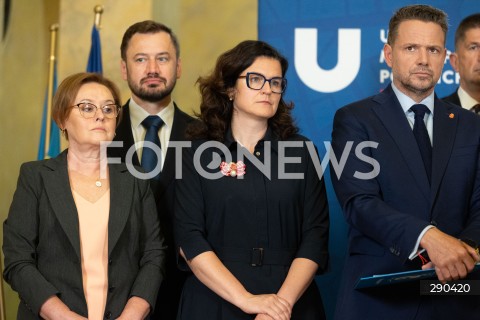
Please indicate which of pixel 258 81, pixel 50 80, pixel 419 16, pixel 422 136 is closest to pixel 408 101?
pixel 422 136

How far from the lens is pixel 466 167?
3.29 meters

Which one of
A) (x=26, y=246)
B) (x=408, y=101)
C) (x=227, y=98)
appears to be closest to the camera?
(x=26, y=246)

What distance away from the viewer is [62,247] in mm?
3217

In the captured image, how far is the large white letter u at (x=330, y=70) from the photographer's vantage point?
5.39m

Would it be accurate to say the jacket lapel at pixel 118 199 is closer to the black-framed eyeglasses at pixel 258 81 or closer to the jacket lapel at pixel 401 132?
the black-framed eyeglasses at pixel 258 81

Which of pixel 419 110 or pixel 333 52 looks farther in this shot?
pixel 333 52

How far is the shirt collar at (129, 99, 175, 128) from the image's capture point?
412 centimetres

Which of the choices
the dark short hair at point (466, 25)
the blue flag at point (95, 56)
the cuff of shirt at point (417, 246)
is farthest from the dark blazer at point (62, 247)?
the dark short hair at point (466, 25)

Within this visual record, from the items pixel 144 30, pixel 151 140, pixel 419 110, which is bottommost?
pixel 151 140

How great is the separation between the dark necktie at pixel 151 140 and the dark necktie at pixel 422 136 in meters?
1.28

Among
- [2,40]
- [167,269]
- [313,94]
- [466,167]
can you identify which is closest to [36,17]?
[2,40]

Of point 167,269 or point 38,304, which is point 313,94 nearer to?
point 167,269

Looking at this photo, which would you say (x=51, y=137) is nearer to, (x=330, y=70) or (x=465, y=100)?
(x=330, y=70)

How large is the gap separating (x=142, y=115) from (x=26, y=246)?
1.16 m
